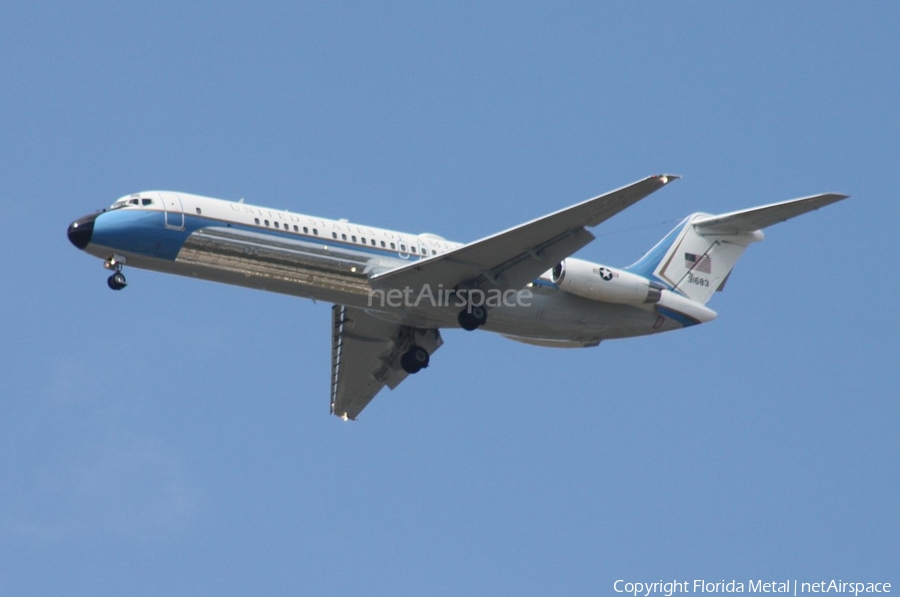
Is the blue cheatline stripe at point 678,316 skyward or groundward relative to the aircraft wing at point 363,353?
skyward

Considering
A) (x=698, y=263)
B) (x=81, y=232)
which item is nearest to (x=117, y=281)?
(x=81, y=232)

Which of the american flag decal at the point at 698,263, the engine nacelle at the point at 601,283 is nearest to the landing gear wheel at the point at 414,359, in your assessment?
the engine nacelle at the point at 601,283

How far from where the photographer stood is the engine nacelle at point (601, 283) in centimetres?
2558

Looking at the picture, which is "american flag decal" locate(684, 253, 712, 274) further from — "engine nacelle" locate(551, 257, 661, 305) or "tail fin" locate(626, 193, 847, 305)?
"engine nacelle" locate(551, 257, 661, 305)

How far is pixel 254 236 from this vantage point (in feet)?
76.5

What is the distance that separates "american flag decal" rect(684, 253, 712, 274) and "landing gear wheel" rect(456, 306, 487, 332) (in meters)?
5.57

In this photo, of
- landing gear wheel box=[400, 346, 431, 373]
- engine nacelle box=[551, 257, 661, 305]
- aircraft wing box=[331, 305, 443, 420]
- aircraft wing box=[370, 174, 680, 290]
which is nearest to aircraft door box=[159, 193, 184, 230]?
aircraft wing box=[370, 174, 680, 290]

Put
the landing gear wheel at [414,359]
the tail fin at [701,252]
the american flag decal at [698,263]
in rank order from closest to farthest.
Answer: the landing gear wheel at [414,359] → the tail fin at [701,252] → the american flag decal at [698,263]

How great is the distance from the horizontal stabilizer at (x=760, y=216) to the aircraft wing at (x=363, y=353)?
21.3ft

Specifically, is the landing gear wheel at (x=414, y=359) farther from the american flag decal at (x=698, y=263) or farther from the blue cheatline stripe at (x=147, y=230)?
the american flag decal at (x=698, y=263)

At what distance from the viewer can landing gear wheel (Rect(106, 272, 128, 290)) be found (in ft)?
75.2

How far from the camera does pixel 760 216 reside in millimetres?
27234

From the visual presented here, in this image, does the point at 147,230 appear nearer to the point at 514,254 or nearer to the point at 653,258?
the point at 514,254

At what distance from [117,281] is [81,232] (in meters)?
1.06
